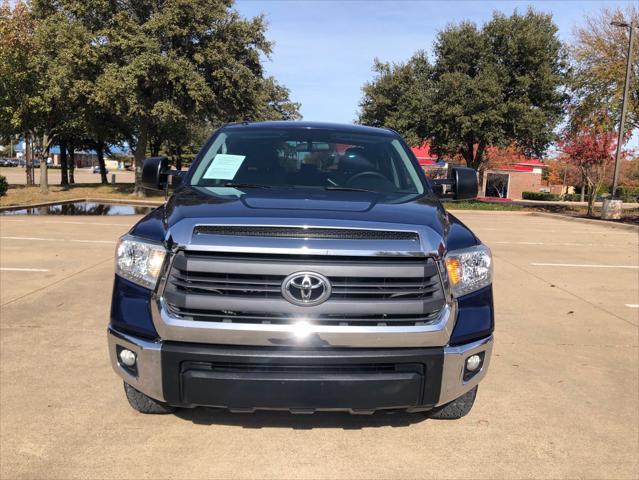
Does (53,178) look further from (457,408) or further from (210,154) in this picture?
(457,408)

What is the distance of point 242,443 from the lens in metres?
3.04

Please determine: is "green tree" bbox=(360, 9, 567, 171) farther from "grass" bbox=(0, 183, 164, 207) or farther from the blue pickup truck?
the blue pickup truck

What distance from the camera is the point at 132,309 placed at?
2.60m

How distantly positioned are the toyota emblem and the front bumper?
23cm

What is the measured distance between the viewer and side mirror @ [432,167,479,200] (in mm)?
4078

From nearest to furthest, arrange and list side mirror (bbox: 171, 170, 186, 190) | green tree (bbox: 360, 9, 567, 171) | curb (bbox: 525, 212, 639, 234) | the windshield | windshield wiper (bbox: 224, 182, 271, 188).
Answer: windshield wiper (bbox: 224, 182, 271, 188)
the windshield
side mirror (bbox: 171, 170, 186, 190)
curb (bbox: 525, 212, 639, 234)
green tree (bbox: 360, 9, 567, 171)

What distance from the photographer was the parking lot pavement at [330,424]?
2.84 m

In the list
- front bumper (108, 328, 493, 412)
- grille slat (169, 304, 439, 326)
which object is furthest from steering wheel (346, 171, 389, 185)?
front bumper (108, 328, 493, 412)

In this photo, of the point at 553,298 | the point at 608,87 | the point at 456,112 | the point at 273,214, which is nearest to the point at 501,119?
the point at 456,112

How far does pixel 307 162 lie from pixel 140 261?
1593mm

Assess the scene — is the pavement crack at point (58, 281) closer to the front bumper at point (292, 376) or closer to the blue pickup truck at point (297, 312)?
the blue pickup truck at point (297, 312)

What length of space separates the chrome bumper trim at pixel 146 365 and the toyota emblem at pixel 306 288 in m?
0.67

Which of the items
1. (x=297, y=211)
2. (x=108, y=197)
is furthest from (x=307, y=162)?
(x=108, y=197)

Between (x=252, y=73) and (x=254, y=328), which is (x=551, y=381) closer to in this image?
(x=254, y=328)
